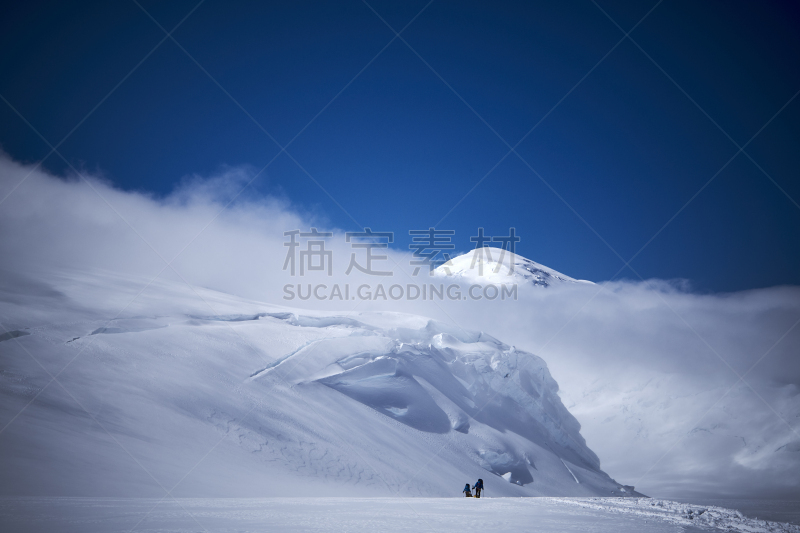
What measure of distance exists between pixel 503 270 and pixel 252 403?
113 m

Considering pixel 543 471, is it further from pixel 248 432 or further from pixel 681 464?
pixel 681 464

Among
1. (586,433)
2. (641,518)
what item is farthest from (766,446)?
(641,518)

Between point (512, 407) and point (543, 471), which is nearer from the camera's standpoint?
point (543, 471)

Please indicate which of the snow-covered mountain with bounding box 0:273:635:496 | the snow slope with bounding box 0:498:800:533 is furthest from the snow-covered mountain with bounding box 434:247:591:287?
the snow slope with bounding box 0:498:800:533

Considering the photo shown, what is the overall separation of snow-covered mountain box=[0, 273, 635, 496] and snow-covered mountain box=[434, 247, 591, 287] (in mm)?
72086

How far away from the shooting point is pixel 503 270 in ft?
435

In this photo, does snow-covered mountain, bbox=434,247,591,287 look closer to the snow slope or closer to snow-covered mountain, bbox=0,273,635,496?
snow-covered mountain, bbox=0,273,635,496

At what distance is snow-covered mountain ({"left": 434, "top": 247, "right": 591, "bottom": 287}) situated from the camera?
12056cm

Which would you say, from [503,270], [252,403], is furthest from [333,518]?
[503,270]

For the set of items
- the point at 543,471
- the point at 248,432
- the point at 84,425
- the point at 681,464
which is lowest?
the point at 84,425

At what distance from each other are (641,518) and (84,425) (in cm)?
2050

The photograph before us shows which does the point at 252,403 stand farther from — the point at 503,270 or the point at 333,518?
the point at 503,270

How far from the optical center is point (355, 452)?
1051 inches

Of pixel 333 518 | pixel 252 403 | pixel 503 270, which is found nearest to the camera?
pixel 333 518
